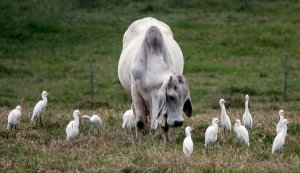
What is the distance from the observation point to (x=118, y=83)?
2920 cm

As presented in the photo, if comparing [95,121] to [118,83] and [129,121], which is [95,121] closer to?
[129,121]

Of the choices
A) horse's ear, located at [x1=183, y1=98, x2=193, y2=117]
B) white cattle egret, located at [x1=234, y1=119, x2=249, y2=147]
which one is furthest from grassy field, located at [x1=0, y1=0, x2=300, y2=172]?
horse's ear, located at [x1=183, y1=98, x2=193, y2=117]

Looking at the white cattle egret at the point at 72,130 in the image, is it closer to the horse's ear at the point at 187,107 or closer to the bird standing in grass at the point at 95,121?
the bird standing in grass at the point at 95,121

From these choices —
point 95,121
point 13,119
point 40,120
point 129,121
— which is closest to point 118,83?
point 40,120

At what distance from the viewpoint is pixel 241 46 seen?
34.4 meters

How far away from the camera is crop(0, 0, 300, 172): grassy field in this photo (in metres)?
11.9

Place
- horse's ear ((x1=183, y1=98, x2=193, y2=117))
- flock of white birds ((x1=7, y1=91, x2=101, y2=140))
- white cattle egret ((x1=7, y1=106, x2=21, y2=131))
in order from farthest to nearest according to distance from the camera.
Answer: white cattle egret ((x1=7, y1=106, x2=21, y2=131)), flock of white birds ((x1=7, y1=91, x2=101, y2=140)), horse's ear ((x1=183, y1=98, x2=193, y2=117))

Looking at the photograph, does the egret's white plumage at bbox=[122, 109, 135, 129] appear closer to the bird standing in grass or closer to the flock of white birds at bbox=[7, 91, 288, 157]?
the flock of white birds at bbox=[7, 91, 288, 157]

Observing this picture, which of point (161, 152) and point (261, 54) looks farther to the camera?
point (261, 54)

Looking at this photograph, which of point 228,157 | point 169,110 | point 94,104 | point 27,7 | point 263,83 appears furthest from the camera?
point 27,7

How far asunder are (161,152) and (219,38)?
2367 centimetres

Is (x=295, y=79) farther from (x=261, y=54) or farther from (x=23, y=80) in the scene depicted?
(x=23, y=80)

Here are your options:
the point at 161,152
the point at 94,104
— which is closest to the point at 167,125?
the point at 161,152

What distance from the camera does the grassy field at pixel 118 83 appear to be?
1188 cm
